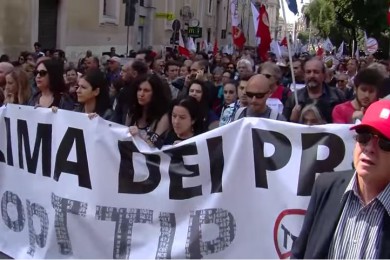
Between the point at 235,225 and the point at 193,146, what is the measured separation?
61cm

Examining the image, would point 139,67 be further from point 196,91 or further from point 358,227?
point 358,227

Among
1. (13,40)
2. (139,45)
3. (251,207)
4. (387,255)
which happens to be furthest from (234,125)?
(139,45)

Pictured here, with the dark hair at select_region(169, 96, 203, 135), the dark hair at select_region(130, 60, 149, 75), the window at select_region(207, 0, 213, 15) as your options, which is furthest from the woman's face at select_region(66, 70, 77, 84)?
the window at select_region(207, 0, 213, 15)

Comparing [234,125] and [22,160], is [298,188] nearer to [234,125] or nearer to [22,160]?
[234,125]

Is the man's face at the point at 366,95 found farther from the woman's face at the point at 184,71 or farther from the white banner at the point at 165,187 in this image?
the woman's face at the point at 184,71

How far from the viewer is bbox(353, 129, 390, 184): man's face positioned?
8.32ft

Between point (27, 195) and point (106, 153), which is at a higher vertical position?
point (106, 153)

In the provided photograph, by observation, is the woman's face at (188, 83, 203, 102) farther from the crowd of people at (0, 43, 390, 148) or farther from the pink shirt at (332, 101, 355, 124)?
the pink shirt at (332, 101, 355, 124)

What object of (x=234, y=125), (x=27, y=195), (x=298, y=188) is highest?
(x=234, y=125)

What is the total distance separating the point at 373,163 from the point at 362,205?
17 cm

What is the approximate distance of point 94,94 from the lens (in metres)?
6.16

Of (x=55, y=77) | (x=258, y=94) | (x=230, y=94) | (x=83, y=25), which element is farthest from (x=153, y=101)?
(x=83, y=25)

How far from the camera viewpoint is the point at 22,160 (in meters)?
5.59

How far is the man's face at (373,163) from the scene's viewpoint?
2537mm
